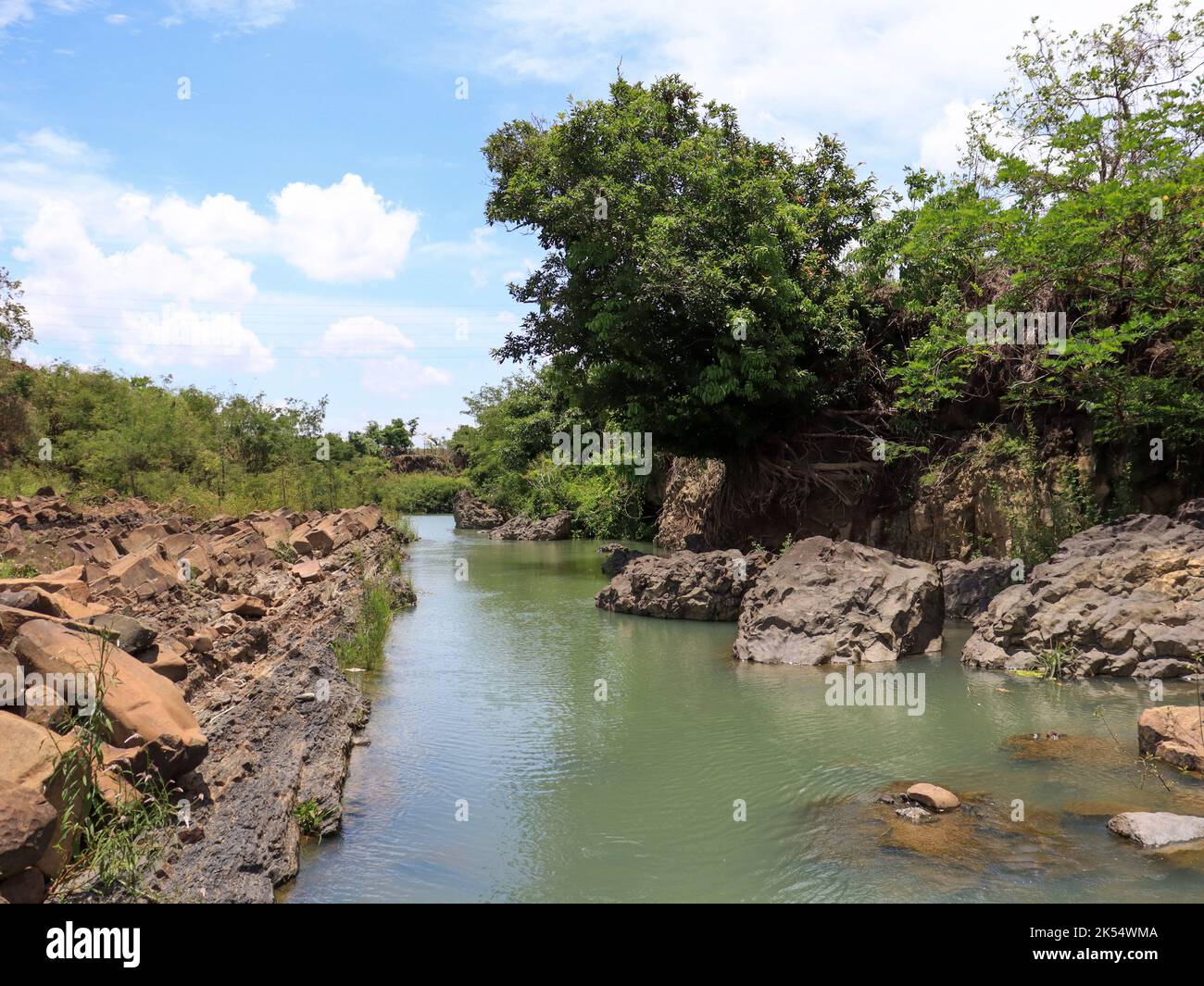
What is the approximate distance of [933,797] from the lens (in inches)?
276

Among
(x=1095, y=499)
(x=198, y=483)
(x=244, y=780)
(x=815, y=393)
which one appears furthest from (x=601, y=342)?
(x=198, y=483)

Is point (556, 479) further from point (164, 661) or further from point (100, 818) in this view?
point (100, 818)

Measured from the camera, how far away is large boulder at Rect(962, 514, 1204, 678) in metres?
10.9

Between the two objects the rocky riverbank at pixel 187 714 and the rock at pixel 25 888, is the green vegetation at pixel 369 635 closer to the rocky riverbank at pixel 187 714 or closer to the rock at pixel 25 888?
the rocky riverbank at pixel 187 714

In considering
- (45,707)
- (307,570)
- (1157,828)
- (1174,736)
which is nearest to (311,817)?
(45,707)

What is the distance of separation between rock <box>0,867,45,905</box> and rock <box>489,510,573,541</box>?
34.0m

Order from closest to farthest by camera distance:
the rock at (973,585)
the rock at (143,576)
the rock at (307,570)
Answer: the rock at (143,576)
the rock at (973,585)
the rock at (307,570)

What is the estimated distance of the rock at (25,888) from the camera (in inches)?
171

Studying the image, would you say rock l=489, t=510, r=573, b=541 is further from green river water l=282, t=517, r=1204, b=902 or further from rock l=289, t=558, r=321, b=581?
green river water l=282, t=517, r=1204, b=902

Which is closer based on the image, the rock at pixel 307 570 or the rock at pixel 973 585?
the rock at pixel 973 585

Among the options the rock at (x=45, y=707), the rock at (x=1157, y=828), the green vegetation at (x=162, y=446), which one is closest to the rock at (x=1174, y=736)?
the rock at (x=1157, y=828)

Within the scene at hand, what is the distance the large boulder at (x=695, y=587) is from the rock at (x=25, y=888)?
1311 centimetres

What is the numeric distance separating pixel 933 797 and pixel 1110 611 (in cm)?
587

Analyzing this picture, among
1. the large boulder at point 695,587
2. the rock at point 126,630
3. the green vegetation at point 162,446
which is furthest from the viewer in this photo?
the green vegetation at point 162,446
